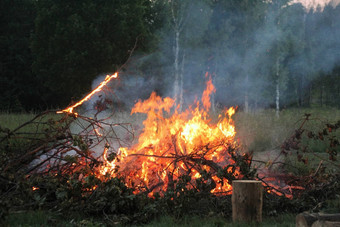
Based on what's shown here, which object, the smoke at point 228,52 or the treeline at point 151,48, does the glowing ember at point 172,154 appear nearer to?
the treeline at point 151,48

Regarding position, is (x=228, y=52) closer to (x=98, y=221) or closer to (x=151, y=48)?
(x=151, y=48)

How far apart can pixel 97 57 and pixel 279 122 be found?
484 inches

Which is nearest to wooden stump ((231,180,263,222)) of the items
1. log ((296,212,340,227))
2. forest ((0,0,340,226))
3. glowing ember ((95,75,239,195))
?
forest ((0,0,340,226))

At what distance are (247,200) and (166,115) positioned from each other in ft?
16.9

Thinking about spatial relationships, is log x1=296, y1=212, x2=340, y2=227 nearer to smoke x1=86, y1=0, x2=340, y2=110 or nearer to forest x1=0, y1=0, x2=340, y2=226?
forest x1=0, y1=0, x2=340, y2=226

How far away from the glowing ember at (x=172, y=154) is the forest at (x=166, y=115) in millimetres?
24

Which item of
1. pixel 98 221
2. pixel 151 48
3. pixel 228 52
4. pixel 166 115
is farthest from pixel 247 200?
pixel 228 52

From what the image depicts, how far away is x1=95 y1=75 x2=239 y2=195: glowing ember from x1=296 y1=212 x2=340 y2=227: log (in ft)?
6.20

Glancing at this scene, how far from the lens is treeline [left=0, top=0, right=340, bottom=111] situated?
22.1 m

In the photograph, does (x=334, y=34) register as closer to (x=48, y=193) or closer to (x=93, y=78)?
(x=93, y=78)

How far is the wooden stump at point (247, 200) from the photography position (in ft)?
16.1

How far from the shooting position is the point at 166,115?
987cm

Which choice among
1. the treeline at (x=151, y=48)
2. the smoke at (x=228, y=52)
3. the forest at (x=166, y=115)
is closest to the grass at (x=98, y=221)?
the forest at (x=166, y=115)

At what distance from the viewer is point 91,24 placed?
2139 centimetres
